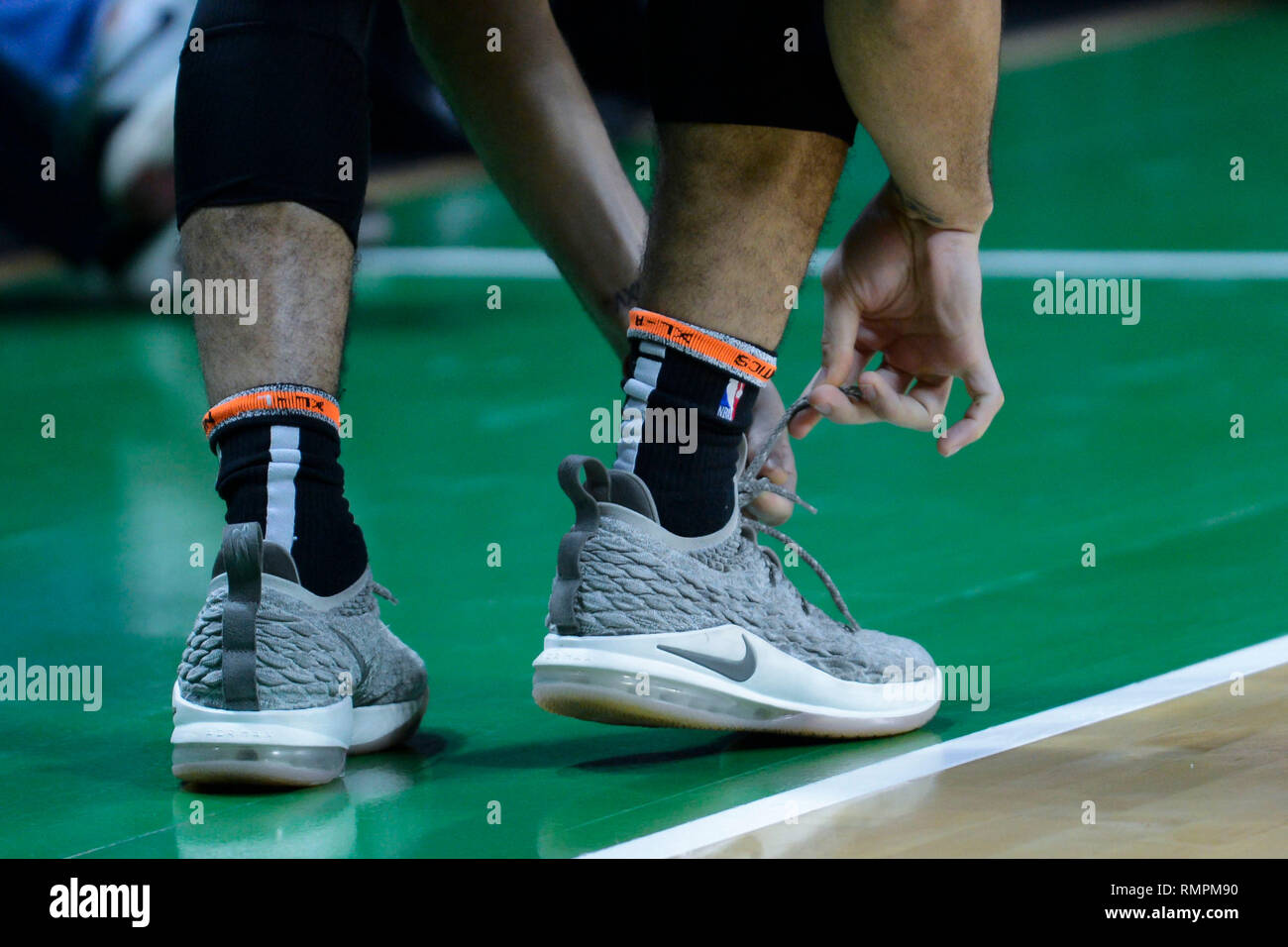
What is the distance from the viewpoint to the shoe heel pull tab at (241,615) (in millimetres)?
1312

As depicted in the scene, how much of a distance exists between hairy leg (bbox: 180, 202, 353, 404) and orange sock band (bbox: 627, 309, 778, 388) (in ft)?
0.86

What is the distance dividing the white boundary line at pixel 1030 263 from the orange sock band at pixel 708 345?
2.12 meters

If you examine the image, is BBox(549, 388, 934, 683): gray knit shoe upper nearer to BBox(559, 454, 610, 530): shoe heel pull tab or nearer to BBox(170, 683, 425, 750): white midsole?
BBox(559, 454, 610, 530): shoe heel pull tab

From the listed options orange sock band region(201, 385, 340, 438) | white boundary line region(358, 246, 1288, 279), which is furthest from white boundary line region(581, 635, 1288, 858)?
white boundary line region(358, 246, 1288, 279)

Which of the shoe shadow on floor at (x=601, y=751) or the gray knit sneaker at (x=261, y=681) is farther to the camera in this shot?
the shoe shadow on floor at (x=601, y=751)

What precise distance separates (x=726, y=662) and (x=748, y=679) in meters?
0.02

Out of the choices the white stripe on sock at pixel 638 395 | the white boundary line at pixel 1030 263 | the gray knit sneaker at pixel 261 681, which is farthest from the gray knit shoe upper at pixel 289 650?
the white boundary line at pixel 1030 263

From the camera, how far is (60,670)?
1758mm

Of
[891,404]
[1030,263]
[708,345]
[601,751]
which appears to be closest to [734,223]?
[708,345]

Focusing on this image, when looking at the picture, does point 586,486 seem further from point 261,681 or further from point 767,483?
point 261,681

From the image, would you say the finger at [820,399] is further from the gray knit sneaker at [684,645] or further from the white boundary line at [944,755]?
the white boundary line at [944,755]

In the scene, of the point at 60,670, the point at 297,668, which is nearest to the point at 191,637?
the point at 297,668

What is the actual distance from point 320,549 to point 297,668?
11 cm

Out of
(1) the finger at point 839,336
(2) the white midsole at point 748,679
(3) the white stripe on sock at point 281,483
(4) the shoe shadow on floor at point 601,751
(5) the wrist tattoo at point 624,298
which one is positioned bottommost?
(4) the shoe shadow on floor at point 601,751
